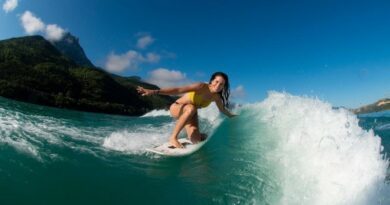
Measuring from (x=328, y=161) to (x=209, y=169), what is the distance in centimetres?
216

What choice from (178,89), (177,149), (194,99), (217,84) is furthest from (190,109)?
(177,149)

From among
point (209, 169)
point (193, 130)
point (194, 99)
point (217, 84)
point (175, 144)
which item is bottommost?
point (209, 169)

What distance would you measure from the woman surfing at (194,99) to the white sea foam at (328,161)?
69.8 inches

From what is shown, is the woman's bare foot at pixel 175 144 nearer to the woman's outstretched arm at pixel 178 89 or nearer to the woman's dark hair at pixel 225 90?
the woman's outstretched arm at pixel 178 89

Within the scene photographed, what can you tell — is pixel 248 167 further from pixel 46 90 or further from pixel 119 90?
pixel 119 90

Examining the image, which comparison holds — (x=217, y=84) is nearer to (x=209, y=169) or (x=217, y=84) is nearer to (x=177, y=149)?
(x=177, y=149)

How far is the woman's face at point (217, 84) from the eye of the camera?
29.6 ft

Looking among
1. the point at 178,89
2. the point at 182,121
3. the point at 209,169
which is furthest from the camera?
the point at 182,121

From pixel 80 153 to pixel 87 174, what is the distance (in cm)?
147

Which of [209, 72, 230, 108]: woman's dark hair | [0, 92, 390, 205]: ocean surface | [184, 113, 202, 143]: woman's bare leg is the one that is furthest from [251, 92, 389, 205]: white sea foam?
[184, 113, 202, 143]: woman's bare leg

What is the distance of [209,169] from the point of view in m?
6.74

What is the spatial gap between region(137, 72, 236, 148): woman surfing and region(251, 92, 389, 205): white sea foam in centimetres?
177

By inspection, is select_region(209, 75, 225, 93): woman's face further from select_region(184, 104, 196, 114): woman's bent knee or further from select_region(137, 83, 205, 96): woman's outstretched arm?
select_region(184, 104, 196, 114): woman's bent knee

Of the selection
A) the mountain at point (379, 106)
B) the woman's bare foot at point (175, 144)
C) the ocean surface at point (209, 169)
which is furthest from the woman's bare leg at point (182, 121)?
the mountain at point (379, 106)
